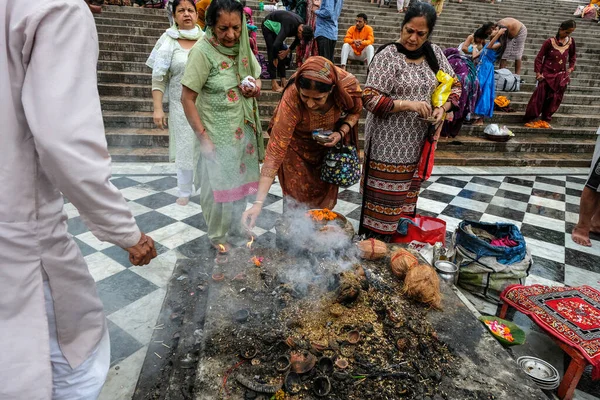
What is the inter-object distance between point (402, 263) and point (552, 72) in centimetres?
780

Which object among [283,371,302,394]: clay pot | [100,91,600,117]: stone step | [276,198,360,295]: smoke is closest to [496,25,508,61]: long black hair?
[100,91,600,117]: stone step

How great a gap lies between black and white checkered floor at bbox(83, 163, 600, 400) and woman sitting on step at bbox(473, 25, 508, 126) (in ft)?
5.14

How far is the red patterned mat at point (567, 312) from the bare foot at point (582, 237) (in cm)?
176

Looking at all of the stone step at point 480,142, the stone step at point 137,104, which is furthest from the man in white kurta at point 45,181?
the stone step at point 137,104

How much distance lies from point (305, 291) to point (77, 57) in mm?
1717

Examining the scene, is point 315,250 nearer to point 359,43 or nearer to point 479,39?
point 479,39

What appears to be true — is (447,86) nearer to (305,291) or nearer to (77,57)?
(305,291)

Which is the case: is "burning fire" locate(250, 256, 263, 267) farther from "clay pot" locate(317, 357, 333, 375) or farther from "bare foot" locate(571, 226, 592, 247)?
"bare foot" locate(571, 226, 592, 247)

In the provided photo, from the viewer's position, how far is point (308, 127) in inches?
111

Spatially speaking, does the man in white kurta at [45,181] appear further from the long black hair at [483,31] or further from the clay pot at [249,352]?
the long black hair at [483,31]

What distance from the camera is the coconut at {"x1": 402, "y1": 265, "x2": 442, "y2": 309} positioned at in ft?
7.44

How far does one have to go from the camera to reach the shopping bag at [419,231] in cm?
360

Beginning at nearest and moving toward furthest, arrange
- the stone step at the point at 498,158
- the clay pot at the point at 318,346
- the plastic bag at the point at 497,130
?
the clay pot at the point at 318,346
the stone step at the point at 498,158
the plastic bag at the point at 497,130

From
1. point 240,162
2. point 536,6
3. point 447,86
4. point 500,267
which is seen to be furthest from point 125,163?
point 536,6
